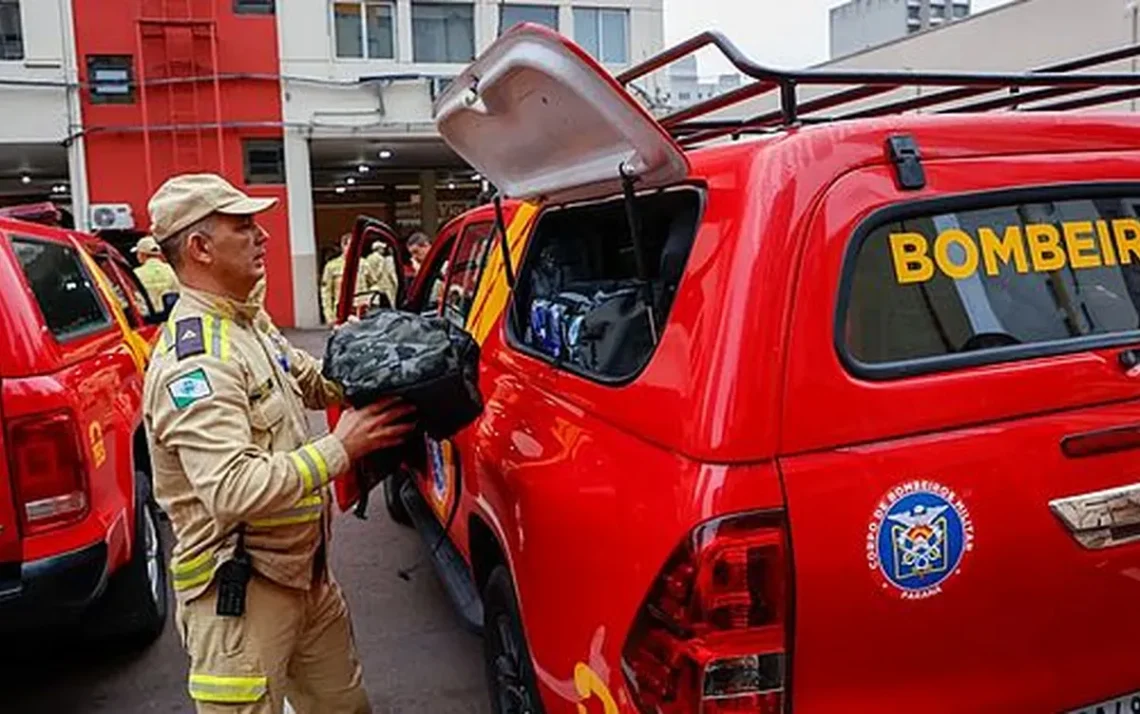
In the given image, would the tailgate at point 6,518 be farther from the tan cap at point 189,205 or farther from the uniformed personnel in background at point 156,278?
the uniformed personnel in background at point 156,278

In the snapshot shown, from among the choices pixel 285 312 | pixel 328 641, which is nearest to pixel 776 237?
pixel 328 641

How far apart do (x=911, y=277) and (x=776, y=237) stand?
11.5 inches

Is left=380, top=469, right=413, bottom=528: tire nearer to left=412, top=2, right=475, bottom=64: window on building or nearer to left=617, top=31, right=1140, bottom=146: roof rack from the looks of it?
left=617, top=31, right=1140, bottom=146: roof rack

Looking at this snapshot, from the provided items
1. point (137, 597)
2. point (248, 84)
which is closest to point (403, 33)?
point (248, 84)

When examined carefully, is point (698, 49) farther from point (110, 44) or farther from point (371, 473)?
point (110, 44)

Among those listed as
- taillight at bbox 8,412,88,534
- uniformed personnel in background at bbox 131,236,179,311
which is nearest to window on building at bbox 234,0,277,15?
uniformed personnel in background at bbox 131,236,179,311

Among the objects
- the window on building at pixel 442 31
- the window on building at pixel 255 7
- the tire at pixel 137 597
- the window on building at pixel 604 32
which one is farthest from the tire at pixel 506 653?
the window on building at pixel 604 32

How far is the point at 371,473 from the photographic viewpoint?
2.56m

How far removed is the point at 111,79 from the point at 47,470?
18382 mm

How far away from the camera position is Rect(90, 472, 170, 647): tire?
3.94 meters

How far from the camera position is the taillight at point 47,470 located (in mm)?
2998

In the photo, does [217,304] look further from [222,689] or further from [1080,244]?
[1080,244]

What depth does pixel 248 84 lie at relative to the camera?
64.4 ft

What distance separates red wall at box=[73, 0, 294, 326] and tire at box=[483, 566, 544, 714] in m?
17.3
